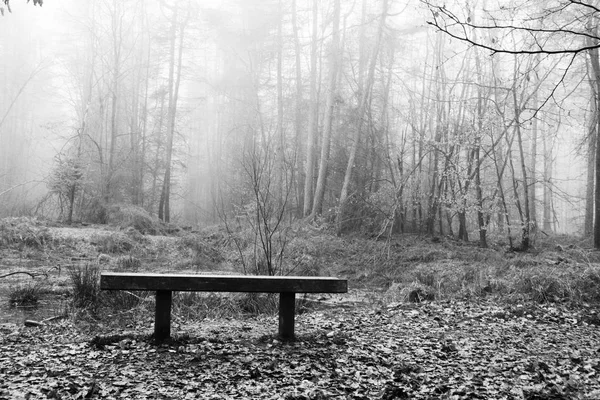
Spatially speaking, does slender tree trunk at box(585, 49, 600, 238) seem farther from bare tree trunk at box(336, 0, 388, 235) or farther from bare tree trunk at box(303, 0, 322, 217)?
bare tree trunk at box(303, 0, 322, 217)

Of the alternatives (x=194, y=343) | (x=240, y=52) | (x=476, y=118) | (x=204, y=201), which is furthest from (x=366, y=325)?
(x=204, y=201)

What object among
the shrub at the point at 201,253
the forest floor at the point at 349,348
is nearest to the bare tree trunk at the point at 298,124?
the shrub at the point at 201,253

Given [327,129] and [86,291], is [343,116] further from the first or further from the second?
[86,291]

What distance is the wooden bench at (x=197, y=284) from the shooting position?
3820 mm

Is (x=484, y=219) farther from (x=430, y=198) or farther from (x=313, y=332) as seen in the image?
(x=313, y=332)

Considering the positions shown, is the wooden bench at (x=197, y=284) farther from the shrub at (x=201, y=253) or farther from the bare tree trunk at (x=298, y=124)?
the bare tree trunk at (x=298, y=124)

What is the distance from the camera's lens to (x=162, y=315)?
4.04m

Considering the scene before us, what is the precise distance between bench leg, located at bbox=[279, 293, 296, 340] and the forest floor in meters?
0.12

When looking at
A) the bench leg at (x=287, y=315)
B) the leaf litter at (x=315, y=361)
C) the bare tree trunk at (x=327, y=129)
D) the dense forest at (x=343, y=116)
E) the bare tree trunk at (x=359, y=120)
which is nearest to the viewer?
the leaf litter at (x=315, y=361)

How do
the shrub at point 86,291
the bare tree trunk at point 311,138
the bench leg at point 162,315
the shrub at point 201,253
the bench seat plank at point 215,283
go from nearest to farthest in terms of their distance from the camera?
the bench seat plank at point 215,283, the bench leg at point 162,315, the shrub at point 86,291, the shrub at point 201,253, the bare tree trunk at point 311,138

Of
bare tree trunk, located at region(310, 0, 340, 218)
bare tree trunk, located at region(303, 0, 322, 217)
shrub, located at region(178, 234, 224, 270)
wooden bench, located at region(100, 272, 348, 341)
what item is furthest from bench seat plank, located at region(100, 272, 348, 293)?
bare tree trunk, located at region(303, 0, 322, 217)

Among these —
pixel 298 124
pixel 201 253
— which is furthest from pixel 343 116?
pixel 201 253

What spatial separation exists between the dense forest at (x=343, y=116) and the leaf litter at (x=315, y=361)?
15.0 feet

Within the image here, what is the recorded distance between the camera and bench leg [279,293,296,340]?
425 cm
